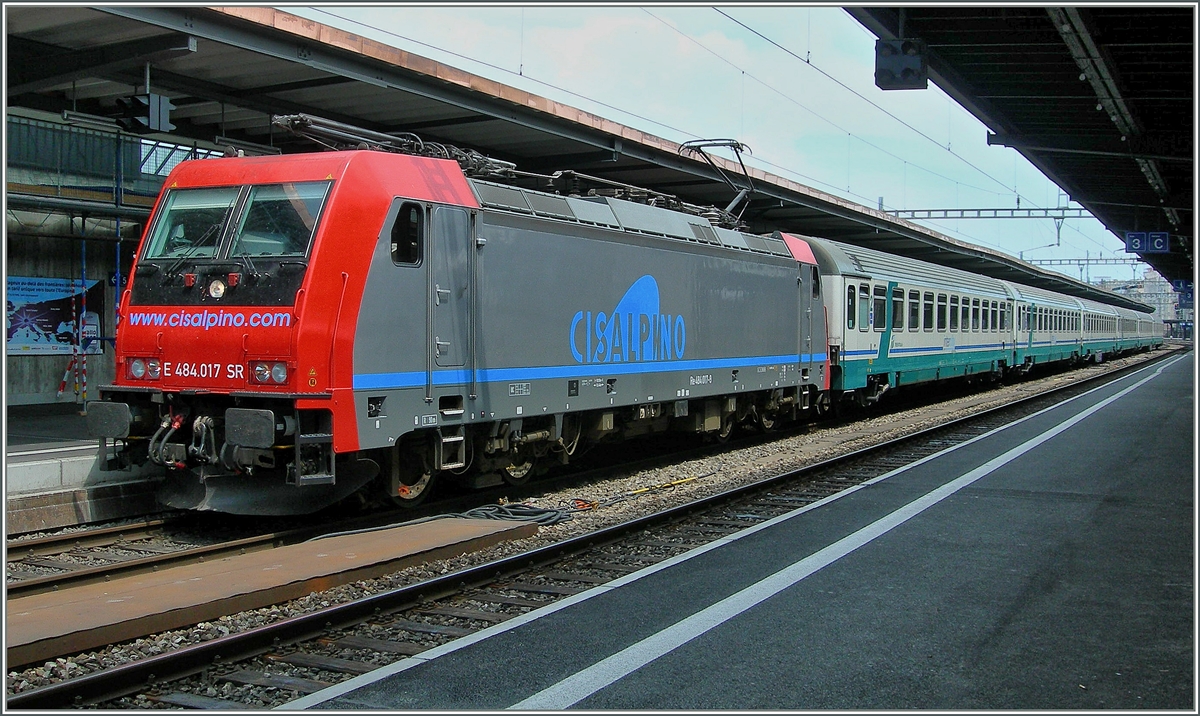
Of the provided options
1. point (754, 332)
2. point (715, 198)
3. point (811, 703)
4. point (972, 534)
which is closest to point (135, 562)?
point (811, 703)

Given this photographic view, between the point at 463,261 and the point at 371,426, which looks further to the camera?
the point at 463,261

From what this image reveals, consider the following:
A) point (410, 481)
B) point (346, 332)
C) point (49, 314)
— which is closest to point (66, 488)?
point (410, 481)

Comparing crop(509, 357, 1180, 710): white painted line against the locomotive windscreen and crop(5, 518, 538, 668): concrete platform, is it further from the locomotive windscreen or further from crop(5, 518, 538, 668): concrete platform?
the locomotive windscreen

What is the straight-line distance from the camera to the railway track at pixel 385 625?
17.0 ft

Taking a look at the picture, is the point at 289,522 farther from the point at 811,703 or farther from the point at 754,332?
the point at 754,332

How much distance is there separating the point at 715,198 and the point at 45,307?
15.8 meters

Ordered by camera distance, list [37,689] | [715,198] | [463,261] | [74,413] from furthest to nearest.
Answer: [715,198]
[74,413]
[463,261]
[37,689]

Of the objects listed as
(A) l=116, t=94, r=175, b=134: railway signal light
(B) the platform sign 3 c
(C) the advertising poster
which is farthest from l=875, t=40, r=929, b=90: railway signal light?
(B) the platform sign 3 c

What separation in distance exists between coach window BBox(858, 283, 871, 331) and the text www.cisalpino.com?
46.3 ft

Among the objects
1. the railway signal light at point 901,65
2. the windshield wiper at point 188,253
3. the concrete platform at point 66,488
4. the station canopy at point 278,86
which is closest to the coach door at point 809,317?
the station canopy at point 278,86

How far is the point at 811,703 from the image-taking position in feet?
16.6

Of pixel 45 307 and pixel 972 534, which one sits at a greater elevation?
pixel 45 307

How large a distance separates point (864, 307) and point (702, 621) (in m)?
15.0

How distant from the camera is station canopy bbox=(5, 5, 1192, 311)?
10.4 metres
